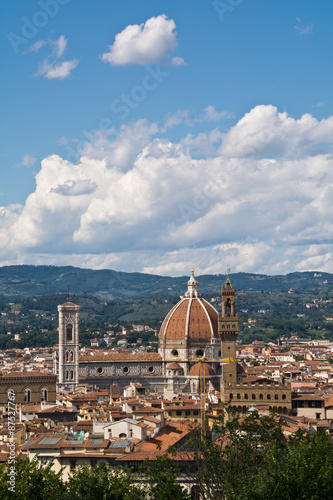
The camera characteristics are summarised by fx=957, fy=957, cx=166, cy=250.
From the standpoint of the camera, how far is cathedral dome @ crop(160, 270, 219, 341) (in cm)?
9169

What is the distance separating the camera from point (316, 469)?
29.8m

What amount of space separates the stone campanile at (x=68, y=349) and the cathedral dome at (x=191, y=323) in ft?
29.4

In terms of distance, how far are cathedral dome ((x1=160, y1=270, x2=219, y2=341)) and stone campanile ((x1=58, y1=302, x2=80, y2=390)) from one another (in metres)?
8.96

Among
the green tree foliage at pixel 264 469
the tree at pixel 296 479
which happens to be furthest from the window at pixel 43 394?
the tree at pixel 296 479

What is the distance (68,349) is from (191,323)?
483 inches

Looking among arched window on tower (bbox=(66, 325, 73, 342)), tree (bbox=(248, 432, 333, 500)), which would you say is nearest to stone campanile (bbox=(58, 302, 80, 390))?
arched window on tower (bbox=(66, 325, 73, 342))

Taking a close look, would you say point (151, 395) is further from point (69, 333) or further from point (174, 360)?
point (69, 333)

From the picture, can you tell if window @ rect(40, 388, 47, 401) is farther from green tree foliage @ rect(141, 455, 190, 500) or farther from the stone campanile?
green tree foliage @ rect(141, 455, 190, 500)

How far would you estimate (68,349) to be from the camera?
89.1m

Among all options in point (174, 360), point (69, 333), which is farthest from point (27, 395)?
point (174, 360)

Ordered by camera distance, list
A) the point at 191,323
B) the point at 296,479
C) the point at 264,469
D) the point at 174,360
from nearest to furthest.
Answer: the point at 296,479
the point at 264,469
the point at 174,360
the point at 191,323

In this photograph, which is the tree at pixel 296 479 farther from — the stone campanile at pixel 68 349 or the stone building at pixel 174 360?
the stone campanile at pixel 68 349

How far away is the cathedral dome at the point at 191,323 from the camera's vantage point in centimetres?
9169

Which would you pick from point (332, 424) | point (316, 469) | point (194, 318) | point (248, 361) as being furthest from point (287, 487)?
point (248, 361)
